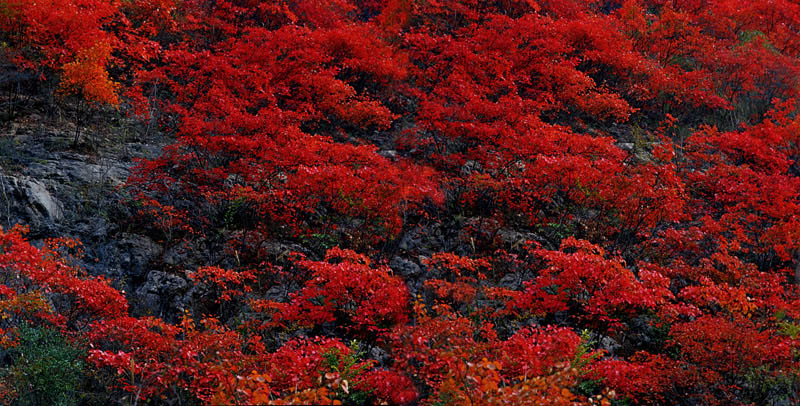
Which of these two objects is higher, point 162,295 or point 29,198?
point 29,198

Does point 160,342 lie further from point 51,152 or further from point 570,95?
point 570,95

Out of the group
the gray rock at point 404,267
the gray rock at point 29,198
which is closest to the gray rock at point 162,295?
the gray rock at point 29,198

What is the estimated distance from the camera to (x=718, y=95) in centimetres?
2925

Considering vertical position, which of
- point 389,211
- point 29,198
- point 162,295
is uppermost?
point 389,211

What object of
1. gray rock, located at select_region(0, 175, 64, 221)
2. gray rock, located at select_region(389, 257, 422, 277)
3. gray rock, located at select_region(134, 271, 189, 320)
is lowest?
gray rock, located at select_region(134, 271, 189, 320)

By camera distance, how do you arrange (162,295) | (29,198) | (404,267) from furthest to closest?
(404,267), (29,198), (162,295)

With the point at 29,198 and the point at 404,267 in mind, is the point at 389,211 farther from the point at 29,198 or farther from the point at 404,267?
the point at 29,198

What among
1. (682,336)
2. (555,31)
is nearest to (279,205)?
(682,336)

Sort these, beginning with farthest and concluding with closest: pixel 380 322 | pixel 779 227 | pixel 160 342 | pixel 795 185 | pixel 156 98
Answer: pixel 156 98, pixel 795 185, pixel 779 227, pixel 380 322, pixel 160 342

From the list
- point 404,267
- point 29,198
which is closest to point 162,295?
point 29,198

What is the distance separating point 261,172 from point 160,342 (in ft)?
27.1

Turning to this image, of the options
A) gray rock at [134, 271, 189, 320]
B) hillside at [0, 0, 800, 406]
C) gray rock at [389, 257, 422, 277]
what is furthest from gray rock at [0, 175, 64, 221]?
gray rock at [389, 257, 422, 277]

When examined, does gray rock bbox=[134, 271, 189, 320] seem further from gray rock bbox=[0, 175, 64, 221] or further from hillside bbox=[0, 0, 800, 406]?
gray rock bbox=[0, 175, 64, 221]

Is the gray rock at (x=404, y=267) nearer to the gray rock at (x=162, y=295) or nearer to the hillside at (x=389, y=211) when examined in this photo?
the hillside at (x=389, y=211)
